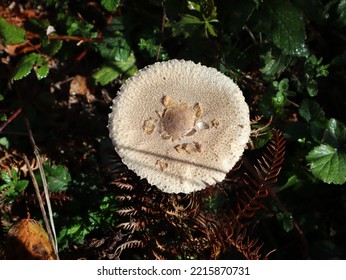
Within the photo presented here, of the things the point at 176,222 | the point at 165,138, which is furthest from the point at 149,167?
the point at 176,222

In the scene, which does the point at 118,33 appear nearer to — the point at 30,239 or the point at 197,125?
the point at 197,125

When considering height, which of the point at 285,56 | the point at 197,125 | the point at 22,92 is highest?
the point at 285,56

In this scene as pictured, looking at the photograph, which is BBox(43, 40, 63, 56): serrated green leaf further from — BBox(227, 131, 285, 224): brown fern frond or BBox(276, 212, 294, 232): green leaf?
BBox(276, 212, 294, 232): green leaf

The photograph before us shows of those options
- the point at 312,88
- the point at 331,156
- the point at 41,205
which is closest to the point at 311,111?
the point at 312,88

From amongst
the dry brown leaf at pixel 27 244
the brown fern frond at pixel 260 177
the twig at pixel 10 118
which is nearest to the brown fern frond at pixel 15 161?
the twig at pixel 10 118

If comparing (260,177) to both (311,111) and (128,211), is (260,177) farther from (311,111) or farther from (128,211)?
(128,211)

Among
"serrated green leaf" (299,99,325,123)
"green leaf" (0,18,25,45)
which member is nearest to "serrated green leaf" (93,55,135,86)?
"green leaf" (0,18,25,45)

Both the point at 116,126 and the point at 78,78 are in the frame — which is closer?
the point at 116,126
